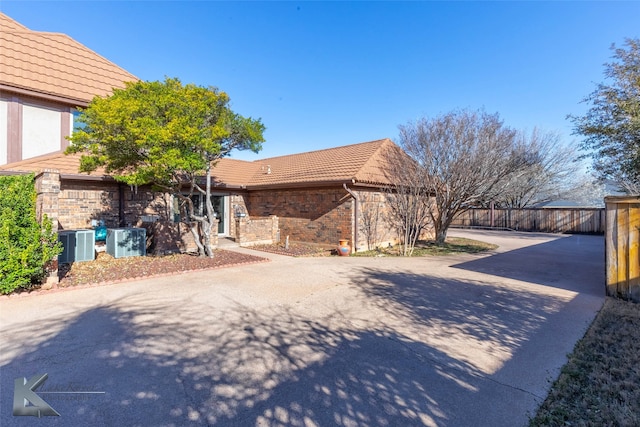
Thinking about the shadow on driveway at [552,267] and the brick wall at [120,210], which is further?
the brick wall at [120,210]

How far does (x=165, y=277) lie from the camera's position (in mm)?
7176

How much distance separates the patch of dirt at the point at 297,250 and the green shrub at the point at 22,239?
6.62 metres

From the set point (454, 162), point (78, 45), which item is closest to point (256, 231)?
point (454, 162)

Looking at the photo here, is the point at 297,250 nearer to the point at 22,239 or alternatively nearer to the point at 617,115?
the point at 22,239

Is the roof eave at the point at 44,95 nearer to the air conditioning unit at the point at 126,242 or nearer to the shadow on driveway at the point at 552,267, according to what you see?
the air conditioning unit at the point at 126,242

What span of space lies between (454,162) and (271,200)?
833 centimetres

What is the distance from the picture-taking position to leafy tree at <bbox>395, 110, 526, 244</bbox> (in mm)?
11367

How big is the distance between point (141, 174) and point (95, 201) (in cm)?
424

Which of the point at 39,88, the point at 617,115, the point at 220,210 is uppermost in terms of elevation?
the point at 39,88

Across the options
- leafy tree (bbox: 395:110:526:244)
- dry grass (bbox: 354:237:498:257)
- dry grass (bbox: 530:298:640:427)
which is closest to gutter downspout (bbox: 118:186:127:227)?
dry grass (bbox: 354:237:498:257)

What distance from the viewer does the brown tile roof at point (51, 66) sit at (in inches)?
403

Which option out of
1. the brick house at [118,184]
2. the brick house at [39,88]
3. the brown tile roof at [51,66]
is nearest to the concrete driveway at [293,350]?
the brick house at [118,184]

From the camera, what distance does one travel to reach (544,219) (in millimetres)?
21500

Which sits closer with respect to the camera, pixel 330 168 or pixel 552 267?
pixel 552 267
